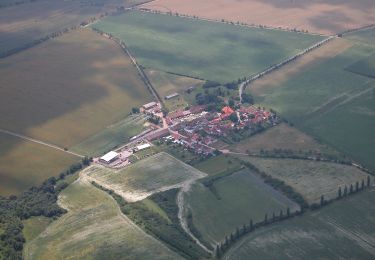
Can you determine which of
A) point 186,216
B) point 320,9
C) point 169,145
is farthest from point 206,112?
point 320,9

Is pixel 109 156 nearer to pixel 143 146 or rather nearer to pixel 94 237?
pixel 143 146

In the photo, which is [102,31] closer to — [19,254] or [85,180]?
[85,180]

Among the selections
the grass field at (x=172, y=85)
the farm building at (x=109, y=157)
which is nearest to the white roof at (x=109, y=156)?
the farm building at (x=109, y=157)

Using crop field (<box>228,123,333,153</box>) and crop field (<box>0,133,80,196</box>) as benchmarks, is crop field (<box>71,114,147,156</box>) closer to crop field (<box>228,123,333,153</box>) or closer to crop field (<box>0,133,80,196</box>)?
crop field (<box>0,133,80,196</box>)

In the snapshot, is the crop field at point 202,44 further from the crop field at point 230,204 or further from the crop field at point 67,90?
the crop field at point 230,204

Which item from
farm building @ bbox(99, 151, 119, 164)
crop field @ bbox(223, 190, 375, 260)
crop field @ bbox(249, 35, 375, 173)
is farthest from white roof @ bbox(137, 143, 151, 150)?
crop field @ bbox(223, 190, 375, 260)

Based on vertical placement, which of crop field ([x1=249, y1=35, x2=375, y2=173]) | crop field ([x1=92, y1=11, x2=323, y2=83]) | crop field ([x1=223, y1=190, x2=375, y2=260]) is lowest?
crop field ([x1=223, y1=190, x2=375, y2=260])

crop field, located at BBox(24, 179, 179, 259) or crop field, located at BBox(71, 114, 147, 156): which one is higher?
crop field, located at BBox(71, 114, 147, 156)
